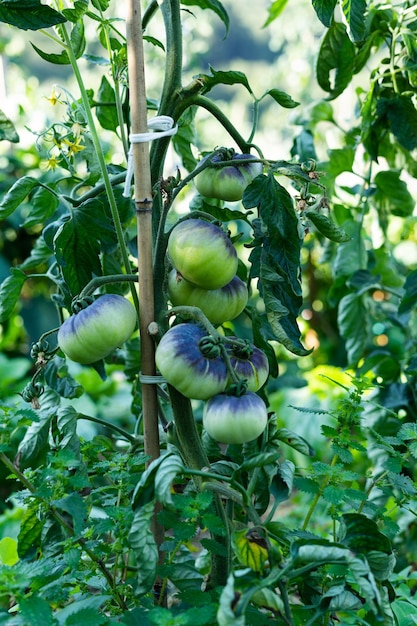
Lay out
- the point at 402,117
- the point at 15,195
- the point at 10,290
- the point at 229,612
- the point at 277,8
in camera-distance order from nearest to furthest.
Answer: the point at 229,612, the point at 15,195, the point at 10,290, the point at 402,117, the point at 277,8

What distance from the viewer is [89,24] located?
5195 millimetres

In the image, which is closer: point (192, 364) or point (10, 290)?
point (192, 364)

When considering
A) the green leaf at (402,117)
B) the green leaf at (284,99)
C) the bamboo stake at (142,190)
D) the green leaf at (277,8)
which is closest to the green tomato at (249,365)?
the bamboo stake at (142,190)

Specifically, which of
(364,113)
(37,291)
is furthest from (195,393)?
(37,291)

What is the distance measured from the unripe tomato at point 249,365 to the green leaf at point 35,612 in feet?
1.00

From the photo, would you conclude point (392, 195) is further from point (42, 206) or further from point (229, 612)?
point (229, 612)

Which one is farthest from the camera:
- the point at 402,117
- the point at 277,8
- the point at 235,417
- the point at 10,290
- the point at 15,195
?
the point at 277,8

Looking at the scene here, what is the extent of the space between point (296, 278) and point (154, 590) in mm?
413

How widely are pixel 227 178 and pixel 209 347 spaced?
226mm

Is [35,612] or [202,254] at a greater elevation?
[202,254]

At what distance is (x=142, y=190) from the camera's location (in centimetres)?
82

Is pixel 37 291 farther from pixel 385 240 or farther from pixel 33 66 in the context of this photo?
pixel 33 66

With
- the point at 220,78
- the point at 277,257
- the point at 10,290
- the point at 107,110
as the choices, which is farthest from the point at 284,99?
the point at 10,290

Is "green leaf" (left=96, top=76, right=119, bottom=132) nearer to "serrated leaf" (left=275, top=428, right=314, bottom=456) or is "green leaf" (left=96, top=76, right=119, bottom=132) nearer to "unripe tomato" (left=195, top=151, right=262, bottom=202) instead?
"unripe tomato" (left=195, top=151, right=262, bottom=202)
